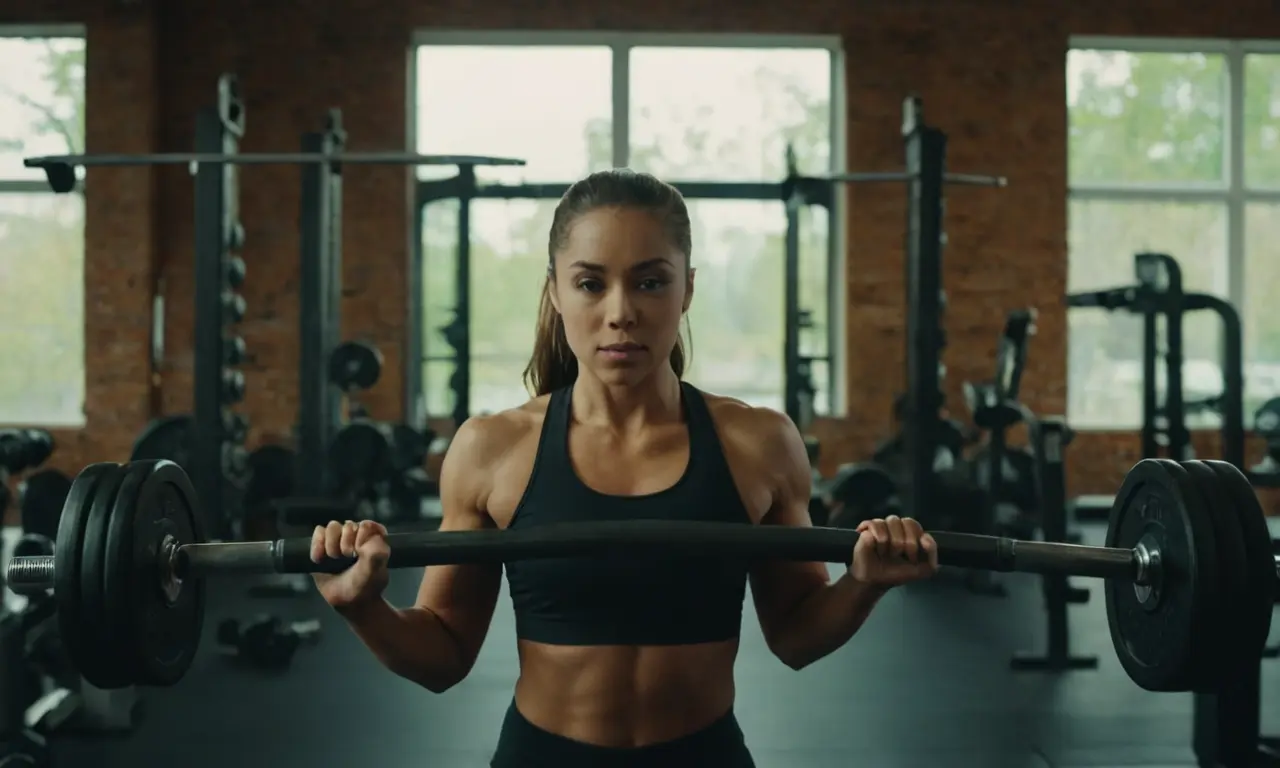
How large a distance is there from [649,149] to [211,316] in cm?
324

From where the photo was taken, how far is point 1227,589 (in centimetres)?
99

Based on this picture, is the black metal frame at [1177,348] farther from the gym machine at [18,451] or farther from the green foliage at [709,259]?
the gym machine at [18,451]

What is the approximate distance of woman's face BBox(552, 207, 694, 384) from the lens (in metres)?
0.97

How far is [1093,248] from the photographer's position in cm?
613

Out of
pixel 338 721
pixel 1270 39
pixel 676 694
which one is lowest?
pixel 338 721

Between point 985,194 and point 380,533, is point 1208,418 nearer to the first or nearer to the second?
point 985,194

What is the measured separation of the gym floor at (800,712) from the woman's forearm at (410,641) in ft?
4.17

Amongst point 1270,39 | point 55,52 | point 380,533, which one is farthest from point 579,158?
point 380,533

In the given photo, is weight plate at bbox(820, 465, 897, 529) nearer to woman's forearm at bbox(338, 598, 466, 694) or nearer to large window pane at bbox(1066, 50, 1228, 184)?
large window pane at bbox(1066, 50, 1228, 184)

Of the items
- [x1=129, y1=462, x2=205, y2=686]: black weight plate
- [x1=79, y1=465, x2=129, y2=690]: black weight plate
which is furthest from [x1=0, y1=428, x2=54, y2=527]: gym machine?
[x1=79, y1=465, x2=129, y2=690]: black weight plate

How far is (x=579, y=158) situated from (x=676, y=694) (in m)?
5.31

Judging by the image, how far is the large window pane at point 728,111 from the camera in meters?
6.00

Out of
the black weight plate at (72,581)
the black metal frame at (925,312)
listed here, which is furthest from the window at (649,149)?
the black weight plate at (72,581)

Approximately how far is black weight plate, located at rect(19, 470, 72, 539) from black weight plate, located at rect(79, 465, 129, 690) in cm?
240
